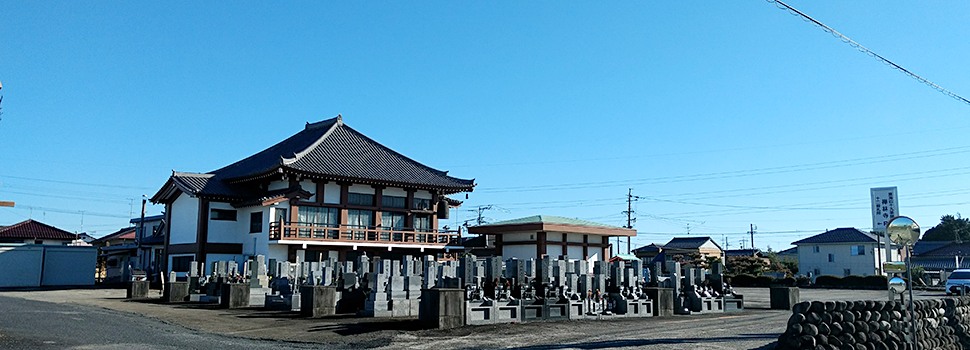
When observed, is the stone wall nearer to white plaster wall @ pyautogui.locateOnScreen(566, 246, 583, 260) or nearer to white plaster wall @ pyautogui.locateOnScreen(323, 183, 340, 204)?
white plaster wall @ pyautogui.locateOnScreen(566, 246, 583, 260)

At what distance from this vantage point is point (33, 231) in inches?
1970

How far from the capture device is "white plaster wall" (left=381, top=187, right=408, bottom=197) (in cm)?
3700

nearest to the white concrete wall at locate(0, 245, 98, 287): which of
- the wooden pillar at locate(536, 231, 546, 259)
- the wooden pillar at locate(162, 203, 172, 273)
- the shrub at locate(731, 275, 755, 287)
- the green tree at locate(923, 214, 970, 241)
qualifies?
the wooden pillar at locate(162, 203, 172, 273)

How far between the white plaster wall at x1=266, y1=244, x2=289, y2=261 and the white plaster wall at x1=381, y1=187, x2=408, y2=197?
6172 mm

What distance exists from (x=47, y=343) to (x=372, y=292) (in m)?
7.12

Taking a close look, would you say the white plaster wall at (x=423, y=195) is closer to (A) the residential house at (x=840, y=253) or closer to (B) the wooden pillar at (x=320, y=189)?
(B) the wooden pillar at (x=320, y=189)

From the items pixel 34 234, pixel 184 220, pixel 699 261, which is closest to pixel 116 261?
pixel 34 234

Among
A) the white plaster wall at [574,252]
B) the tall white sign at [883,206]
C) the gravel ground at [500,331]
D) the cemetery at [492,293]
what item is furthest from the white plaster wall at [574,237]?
the gravel ground at [500,331]

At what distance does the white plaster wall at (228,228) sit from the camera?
113ft

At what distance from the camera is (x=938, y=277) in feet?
167

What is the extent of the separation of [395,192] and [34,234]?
3090cm

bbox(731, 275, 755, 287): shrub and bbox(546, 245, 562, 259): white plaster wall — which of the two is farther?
bbox(731, 275, 755, 287): shrub

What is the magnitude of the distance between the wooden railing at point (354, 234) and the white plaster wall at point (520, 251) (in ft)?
9.28

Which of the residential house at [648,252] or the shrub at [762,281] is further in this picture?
the residential house at [648,252]
